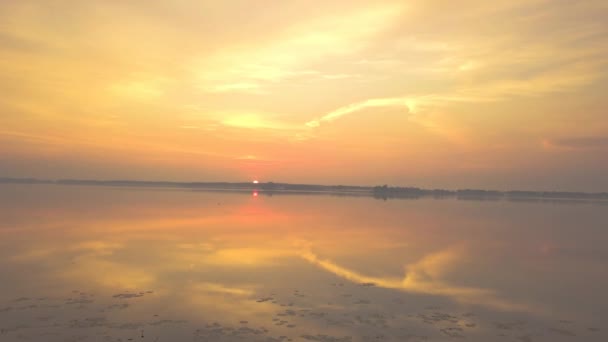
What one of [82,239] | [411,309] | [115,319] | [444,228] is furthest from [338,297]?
[444,228]

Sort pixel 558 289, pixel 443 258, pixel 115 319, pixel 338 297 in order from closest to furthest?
pixel 115 319, pixel 338 297, pixel 558 289, pixel 443 258

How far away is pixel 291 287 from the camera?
1487 centimetres

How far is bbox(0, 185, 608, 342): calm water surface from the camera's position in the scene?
10633 millimetres

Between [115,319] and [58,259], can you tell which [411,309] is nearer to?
[115,319]

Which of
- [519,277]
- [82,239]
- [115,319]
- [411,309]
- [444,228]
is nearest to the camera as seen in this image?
[115,319]

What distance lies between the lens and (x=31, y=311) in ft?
37.1

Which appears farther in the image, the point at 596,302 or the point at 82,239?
the point at 82,239

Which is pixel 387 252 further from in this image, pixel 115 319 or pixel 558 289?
pixel 115 319

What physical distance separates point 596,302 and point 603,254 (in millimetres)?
11688

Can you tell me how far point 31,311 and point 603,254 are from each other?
26525 mm

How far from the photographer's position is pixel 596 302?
553 inches

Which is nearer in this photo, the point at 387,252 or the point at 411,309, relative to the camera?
the point at 411,309

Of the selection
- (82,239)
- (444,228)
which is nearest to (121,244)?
(82,239)

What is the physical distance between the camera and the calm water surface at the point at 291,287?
34.9 feet
